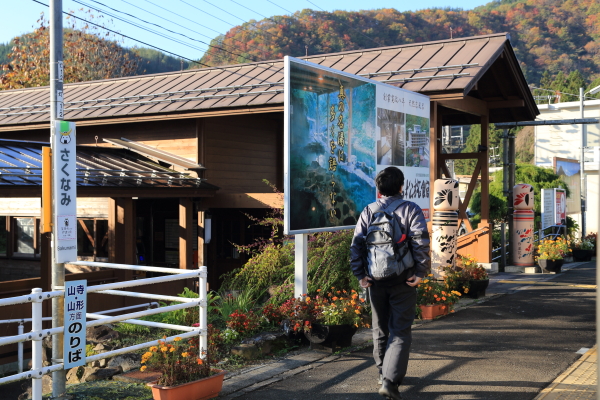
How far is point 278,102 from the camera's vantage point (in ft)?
41.3

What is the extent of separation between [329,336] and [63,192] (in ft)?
11.4

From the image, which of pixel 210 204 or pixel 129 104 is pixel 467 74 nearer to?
pixel 210 204

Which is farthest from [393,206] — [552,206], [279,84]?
[552,206]

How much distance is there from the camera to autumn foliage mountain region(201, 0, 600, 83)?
5378 centimetres

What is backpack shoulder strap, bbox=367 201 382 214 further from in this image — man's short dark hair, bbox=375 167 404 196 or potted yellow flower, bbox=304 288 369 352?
potted yellow flower, bbox=304 288 369 352

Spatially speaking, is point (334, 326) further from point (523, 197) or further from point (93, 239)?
point (523, 197)

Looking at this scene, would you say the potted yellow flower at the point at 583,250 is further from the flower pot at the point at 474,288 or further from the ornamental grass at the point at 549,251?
the flower pot at the point at 474,288

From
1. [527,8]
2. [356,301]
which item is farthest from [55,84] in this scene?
[527,8]

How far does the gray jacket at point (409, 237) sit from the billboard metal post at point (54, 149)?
2524 mm

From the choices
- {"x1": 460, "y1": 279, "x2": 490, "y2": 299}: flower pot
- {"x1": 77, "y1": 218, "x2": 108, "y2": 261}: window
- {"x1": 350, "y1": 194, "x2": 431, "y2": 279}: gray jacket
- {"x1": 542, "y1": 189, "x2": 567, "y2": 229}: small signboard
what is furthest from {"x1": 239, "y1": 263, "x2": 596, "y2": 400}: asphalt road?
{"x1": 542, "y1": 189, "x2": 567, "y2": 229}: small signboard

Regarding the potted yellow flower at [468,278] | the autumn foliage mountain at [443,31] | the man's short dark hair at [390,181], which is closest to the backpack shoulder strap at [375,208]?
the man's short dark hair at [390,181]

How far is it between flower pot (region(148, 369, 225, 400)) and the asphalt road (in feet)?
1.14

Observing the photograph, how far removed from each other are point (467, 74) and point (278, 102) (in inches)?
147

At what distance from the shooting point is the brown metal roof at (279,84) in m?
12.1
